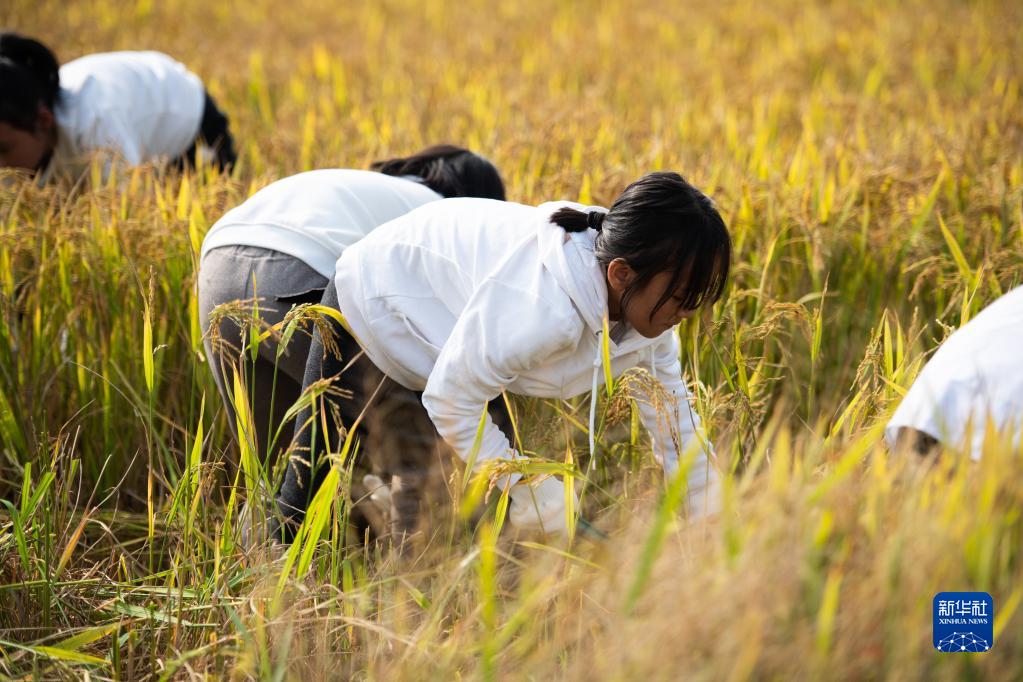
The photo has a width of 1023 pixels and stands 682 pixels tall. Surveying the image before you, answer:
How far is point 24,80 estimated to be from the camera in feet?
8.52

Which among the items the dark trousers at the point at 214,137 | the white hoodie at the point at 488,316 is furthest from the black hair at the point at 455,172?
the dark trousers at the point at 214,137

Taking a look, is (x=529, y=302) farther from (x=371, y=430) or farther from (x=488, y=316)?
(x=371, y=430)

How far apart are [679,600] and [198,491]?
786 millimetres

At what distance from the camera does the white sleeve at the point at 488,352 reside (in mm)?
1407

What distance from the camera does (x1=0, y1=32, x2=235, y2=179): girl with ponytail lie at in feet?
8.64

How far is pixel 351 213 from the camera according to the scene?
1869mm

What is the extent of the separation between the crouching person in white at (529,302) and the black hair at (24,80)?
147 centimetres

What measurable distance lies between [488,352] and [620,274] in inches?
9.0

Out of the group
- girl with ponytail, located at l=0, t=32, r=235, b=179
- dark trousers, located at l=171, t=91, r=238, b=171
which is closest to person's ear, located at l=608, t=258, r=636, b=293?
girl with ponytail, located at l=0, t=32, r=235, b=179

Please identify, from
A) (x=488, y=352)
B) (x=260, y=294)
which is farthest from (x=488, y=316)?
(x=260, y=294)

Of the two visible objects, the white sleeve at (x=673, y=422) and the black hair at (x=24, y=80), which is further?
the black hair at (x=24, y=80)

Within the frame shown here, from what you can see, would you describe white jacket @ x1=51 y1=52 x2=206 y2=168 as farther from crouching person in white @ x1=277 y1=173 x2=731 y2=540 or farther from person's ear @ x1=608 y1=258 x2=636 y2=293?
person's ear @ x1=608 y1=258 x2=636 y2=293

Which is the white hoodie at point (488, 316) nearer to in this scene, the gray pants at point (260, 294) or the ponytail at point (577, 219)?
the ponytail at point (577, 219)

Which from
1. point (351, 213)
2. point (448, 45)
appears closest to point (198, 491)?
point (351, 213)
